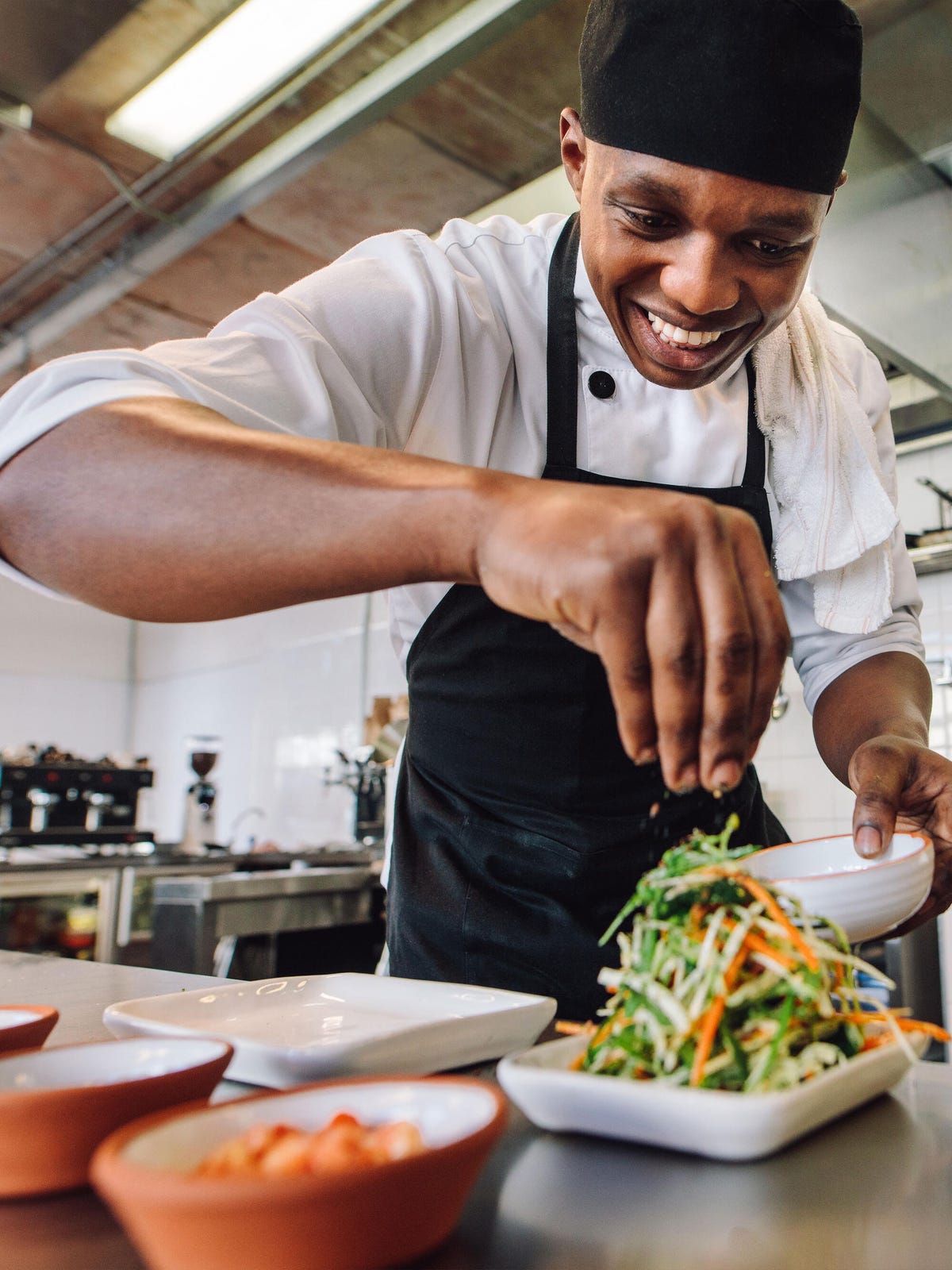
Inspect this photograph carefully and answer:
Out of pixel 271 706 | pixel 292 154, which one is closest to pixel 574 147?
pixel 292 154

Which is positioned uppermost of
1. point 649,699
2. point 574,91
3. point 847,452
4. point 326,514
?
point 574,91

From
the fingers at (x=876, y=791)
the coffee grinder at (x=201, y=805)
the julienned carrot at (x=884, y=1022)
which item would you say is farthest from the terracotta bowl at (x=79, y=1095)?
the coffee grinder at (x=201, y=805)

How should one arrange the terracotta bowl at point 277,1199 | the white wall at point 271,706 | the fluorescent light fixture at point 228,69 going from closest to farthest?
the terracotta bowl at point 277,1199 → the fluorescent light fixture at point 228,69 → the white wall at point 271,706

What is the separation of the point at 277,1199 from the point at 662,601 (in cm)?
36

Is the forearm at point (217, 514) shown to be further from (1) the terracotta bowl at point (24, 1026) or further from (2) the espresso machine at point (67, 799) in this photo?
(2) the espresso machine at point (67, 799)

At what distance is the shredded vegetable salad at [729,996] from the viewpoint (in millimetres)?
652

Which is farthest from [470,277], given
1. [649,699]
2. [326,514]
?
[649,699]

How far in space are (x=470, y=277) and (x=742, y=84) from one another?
406 mm

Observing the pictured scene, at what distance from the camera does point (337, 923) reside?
140 inches

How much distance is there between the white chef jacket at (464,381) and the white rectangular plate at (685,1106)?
0.59 meters

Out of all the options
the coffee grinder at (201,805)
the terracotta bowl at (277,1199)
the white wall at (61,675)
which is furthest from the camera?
the white wall at (61,675)

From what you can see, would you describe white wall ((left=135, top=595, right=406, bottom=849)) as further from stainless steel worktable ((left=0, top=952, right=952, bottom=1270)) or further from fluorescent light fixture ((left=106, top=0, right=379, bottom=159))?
stainless steel worktable ((left=0, top=952, right=952, bottom=1270))

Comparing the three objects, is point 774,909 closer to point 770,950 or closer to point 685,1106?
point 770,950

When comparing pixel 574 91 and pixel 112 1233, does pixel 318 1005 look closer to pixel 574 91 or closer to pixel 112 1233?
pixel 112 1233
